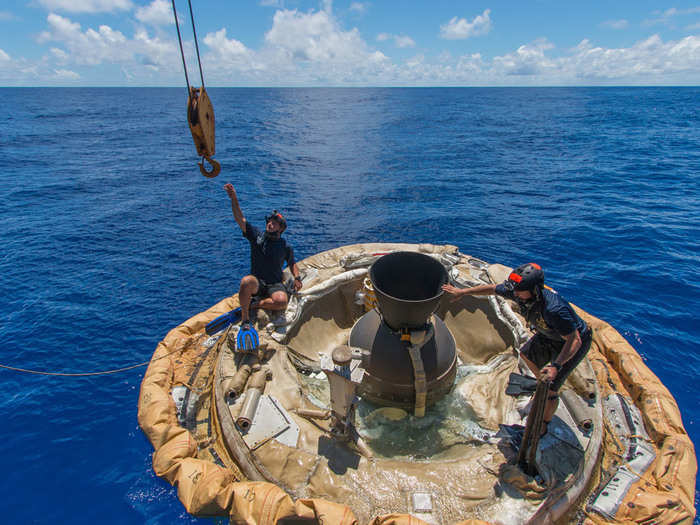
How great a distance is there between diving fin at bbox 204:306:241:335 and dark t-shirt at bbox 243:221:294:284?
1295 mm

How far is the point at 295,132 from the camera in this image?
49.6 m

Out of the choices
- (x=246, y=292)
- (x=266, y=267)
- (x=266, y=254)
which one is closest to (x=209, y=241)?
(x=266, y=267)

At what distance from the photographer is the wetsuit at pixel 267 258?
746 cm

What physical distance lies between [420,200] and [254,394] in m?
19.0

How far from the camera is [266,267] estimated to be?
7.67 meters

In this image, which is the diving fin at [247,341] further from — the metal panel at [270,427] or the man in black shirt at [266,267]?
the metal panel at [270,427]

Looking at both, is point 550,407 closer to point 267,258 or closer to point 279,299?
point 279,299

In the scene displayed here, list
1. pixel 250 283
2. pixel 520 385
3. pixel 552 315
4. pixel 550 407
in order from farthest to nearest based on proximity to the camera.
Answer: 1. pixel 250 283
2. pixel 520 385
3. pixel 550 407
4. pixel 552 315

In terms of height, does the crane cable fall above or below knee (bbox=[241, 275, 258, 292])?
above

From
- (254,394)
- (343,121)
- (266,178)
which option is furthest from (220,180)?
(343,121)

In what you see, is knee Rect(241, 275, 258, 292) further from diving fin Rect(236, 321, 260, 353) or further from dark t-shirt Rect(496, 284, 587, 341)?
dark t-shirt Rect(496, 284, 587, 341)

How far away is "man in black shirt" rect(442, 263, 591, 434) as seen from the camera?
4.78 m

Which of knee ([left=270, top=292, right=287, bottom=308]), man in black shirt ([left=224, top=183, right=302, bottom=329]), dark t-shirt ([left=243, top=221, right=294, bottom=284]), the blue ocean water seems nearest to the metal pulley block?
man in black shirt ([left=224, top=183, right=302, bottom=329])

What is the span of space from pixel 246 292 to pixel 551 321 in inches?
210
